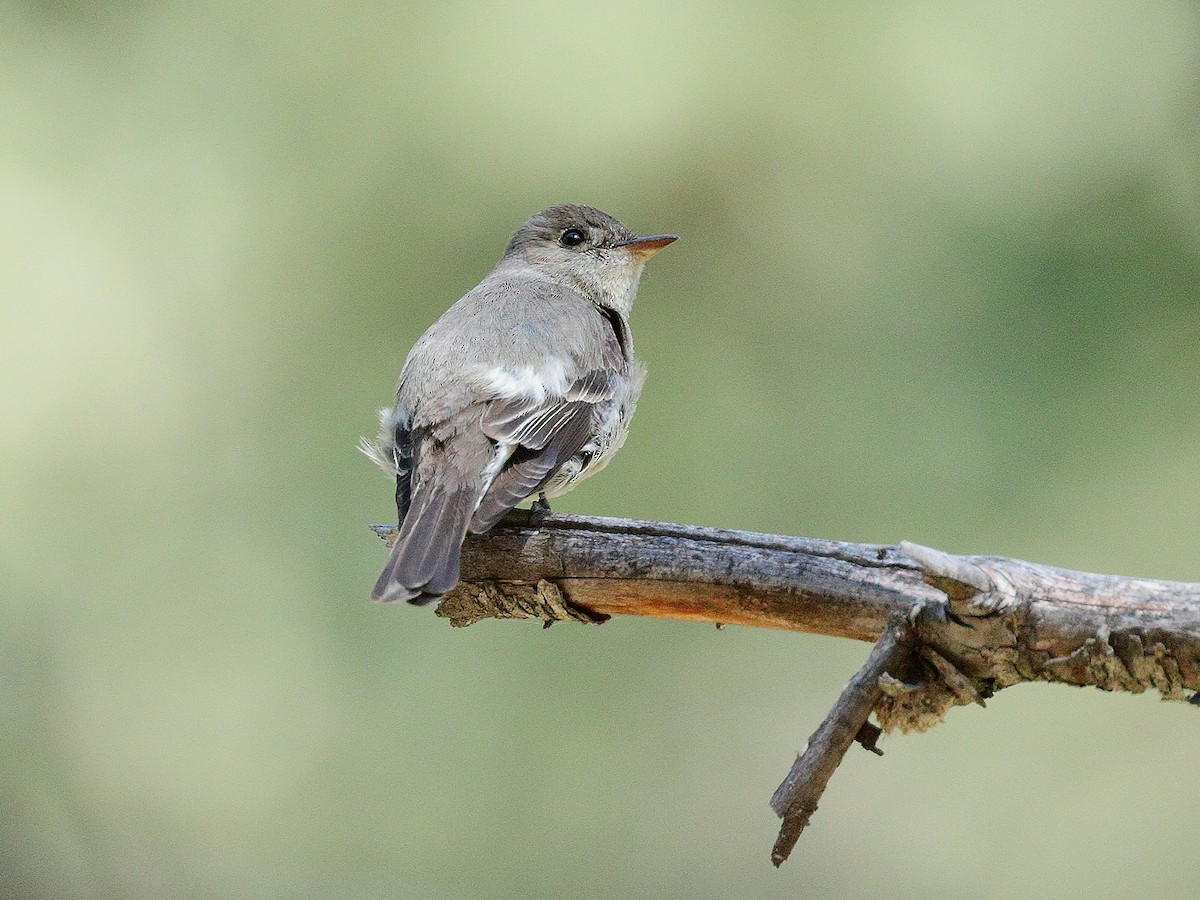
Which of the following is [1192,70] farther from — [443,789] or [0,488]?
[0,488]

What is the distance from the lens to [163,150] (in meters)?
5.46

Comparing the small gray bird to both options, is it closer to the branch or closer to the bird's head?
the bird's head

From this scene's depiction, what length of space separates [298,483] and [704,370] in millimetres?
1808

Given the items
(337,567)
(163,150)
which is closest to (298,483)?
(337,567)

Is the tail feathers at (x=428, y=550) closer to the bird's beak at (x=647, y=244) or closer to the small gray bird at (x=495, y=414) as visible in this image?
the small gray bird at (x=495, y=414)

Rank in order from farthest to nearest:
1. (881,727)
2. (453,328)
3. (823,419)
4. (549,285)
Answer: (823,419) < (549,285) < (453,328) < (881,727)

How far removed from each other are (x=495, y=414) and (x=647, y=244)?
1325 millimetres

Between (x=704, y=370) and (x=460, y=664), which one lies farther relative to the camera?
(x=704, y=370)

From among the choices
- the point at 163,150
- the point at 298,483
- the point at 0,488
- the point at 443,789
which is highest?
the point at 163,150

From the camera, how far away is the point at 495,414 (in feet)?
10.6

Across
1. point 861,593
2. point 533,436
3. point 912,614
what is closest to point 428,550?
point 533,436

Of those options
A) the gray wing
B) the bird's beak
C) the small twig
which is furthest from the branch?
the bird's beak

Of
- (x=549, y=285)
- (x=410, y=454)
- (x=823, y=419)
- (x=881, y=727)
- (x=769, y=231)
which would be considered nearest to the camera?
(x=881, y=727)

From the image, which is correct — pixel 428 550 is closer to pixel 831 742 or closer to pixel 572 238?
pixel 831 742
